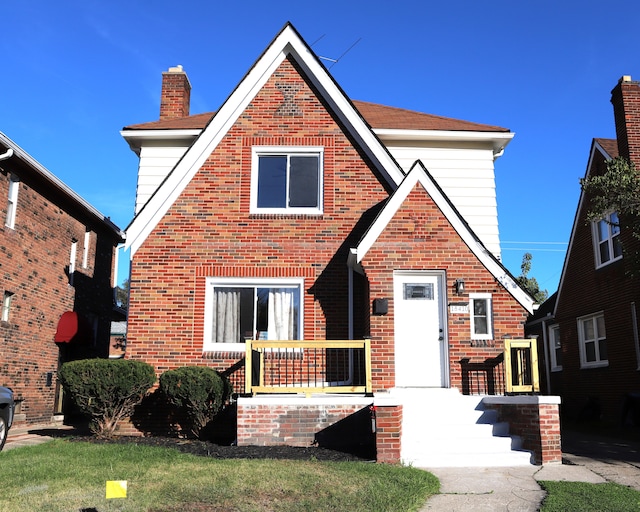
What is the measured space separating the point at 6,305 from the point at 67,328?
2.34 metres

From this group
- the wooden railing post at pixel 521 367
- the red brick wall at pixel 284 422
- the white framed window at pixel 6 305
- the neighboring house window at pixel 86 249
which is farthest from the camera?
the neighboring house window at pixel 86 249

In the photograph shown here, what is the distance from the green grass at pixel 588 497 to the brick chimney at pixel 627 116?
1125 centimetres

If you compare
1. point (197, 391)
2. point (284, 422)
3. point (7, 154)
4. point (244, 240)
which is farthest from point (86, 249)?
point (284, 422)

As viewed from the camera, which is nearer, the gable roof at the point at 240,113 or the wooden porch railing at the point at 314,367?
the wooden porch railing at the point at 314,367

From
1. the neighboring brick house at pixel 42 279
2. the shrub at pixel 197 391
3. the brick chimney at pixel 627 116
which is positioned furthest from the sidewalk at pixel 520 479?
the neighboring brick house at pixel 42 279

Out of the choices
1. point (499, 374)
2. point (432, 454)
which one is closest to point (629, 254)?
point (499, 374)

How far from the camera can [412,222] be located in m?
11.4

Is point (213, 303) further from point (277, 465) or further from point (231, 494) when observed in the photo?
point (231, 494)

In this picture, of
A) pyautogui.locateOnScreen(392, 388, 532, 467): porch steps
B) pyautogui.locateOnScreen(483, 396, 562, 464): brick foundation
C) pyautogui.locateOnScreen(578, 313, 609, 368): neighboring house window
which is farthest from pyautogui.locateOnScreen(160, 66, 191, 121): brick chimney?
pyautogui.locateOnScreen(578, 313, 609, 368): neighboring house window

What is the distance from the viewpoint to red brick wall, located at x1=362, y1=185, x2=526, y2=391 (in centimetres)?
1116

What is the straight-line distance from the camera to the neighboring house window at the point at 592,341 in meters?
18.1

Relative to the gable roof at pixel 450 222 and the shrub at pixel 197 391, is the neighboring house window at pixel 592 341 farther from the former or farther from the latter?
the shrub at pixel 197 391

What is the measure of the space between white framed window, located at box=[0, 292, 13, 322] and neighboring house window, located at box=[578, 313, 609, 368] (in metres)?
15.9

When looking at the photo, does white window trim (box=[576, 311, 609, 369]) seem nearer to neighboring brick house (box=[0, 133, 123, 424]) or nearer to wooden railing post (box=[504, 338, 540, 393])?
wooden railing post (box=[504, 338, 540, 393])
